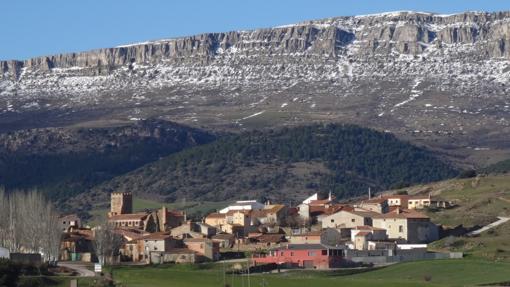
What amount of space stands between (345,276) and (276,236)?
28413 mm

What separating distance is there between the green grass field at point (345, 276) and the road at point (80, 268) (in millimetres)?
1753

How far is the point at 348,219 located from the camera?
14512 centimetres

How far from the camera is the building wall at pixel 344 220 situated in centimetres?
14425

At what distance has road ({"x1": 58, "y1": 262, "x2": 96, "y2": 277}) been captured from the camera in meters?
106

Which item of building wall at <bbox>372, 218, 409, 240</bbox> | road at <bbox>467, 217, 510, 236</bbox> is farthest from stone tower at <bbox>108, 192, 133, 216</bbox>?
road at <bbox>467, 217, 510, 236</bbox>

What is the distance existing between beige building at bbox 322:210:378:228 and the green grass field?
26970 mm

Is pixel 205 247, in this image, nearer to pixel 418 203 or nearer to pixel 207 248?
pixel 207 248

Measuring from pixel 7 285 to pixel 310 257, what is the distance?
39096mm

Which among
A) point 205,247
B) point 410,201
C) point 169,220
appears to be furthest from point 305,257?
point 410,201

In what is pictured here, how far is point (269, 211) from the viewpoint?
15500cm

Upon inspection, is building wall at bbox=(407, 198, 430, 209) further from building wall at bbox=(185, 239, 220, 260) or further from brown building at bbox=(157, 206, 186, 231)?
building wall at bbox=(185, 239, 220, 260)

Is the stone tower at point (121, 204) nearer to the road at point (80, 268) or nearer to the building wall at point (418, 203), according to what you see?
the building wall at point (418, 203)

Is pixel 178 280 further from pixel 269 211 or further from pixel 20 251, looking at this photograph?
pixel 269 211

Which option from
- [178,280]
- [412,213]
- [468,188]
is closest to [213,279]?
[178,280]
